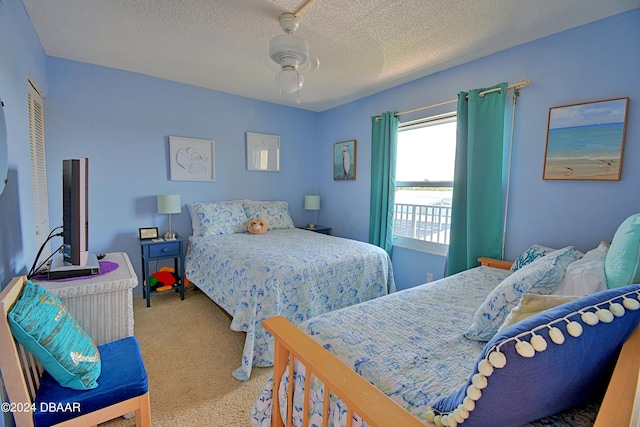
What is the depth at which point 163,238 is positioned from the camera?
10.3 feet

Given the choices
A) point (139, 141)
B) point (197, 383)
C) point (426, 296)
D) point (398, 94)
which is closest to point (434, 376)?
point (426, 296)

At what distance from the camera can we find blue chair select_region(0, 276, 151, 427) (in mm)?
960

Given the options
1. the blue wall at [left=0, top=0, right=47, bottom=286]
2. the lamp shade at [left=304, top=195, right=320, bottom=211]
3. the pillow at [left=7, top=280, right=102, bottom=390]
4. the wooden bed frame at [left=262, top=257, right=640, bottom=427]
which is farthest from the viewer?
the lamp shade at [left=304, top=195, right=320, bottom=211]

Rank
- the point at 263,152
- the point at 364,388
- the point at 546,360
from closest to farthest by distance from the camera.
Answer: the point at 546,360 < the point at 364,388 < the point at 263,152

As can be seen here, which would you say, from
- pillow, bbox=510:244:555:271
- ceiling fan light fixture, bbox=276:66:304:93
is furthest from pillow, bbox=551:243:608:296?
ceiling fan light fixture, bbox=276:66:304:93

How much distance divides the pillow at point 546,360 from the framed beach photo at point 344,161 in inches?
129

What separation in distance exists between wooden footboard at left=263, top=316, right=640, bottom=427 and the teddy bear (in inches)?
86.1

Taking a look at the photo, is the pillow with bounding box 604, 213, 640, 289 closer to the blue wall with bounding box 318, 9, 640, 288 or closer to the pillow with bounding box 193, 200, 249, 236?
the blue wall with bounding box 318, 9, 640, 288

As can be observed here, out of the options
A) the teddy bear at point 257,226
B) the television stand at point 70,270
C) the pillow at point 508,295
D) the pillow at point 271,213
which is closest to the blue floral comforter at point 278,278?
the teddy bear at point 257,226

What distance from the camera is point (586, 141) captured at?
1.97 metres

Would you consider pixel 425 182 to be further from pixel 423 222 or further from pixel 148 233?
pixel 148 233

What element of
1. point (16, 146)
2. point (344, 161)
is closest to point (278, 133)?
point (344, 161)

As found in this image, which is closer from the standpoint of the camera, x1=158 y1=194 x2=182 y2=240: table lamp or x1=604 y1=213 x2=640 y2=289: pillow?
x1=604 y1=213 x2=640 y2=289: pillow

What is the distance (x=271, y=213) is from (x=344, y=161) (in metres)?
1.24
